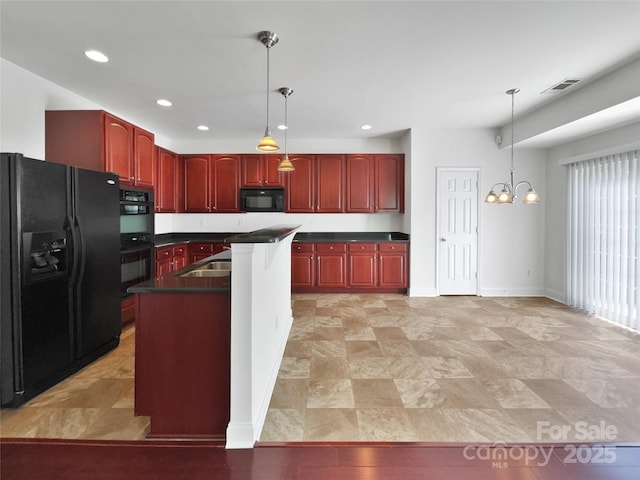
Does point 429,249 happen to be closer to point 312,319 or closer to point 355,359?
point 312,319

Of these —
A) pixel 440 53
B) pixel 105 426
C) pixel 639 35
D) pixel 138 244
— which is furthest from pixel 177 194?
pixel 639 35

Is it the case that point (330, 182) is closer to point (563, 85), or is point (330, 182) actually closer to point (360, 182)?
point (360, 182)

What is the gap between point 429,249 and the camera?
202 inches

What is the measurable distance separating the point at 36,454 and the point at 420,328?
3.34m

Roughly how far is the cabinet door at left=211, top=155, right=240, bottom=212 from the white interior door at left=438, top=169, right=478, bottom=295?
3466 mm

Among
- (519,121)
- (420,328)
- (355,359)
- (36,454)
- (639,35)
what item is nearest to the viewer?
(36,454)

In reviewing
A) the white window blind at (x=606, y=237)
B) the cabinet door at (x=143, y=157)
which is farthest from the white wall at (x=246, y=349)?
the white window blind at (x=606, y=237)

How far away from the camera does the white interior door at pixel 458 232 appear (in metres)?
5.07

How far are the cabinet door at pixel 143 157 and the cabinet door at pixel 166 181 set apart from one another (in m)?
0.67

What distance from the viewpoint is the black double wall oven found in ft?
11.5

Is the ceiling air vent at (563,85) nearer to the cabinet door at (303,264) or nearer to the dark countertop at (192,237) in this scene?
the cabinet door at (303,264)

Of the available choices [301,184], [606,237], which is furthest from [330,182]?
[606,237]

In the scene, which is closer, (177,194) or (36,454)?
(36,454)

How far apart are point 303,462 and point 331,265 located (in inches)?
148
